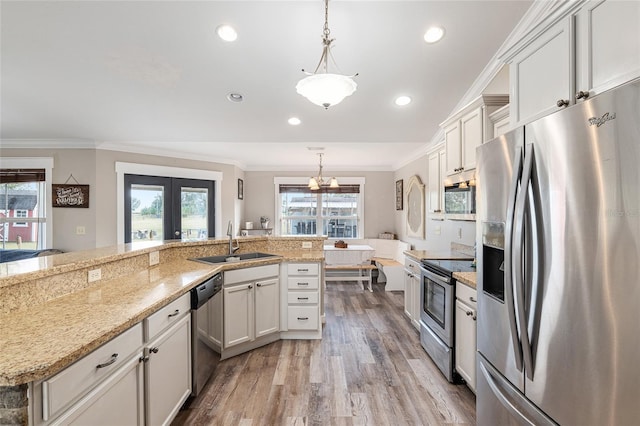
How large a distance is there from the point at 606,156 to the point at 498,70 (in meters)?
2.26

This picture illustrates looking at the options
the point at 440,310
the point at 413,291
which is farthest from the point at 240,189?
the point at 440,310

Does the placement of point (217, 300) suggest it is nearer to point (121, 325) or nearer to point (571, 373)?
point (121, 325)

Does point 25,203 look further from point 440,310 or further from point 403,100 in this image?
point 440,310

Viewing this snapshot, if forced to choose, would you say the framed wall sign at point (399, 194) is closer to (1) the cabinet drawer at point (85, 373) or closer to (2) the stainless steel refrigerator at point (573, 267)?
(2) the stainless steel refrigerator at point (573, 267)

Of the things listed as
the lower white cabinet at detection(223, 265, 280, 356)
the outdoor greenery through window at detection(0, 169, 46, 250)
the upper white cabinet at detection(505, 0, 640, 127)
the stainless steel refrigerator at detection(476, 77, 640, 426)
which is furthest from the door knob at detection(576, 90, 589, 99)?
the outdoor greenery through window at detection(0, 169, 46, 250)

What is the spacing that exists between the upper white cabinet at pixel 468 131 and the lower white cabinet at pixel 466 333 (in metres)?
1.08

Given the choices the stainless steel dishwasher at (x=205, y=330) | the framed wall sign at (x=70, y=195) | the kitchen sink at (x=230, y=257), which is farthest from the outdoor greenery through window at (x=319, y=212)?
the stainless steel dishwasher at (x=205, y=330)

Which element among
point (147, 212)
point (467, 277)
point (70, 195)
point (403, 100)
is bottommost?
point (467, 277)

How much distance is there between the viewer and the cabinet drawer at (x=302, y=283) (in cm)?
314

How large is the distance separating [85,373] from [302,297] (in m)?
2.20

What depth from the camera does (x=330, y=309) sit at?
4.15m

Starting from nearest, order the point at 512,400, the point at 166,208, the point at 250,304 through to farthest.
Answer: the point at 512,400
the point at 250,304
the point at 166,208

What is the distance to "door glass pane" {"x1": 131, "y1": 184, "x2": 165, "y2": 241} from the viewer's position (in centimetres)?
479

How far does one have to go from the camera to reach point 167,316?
171cm
